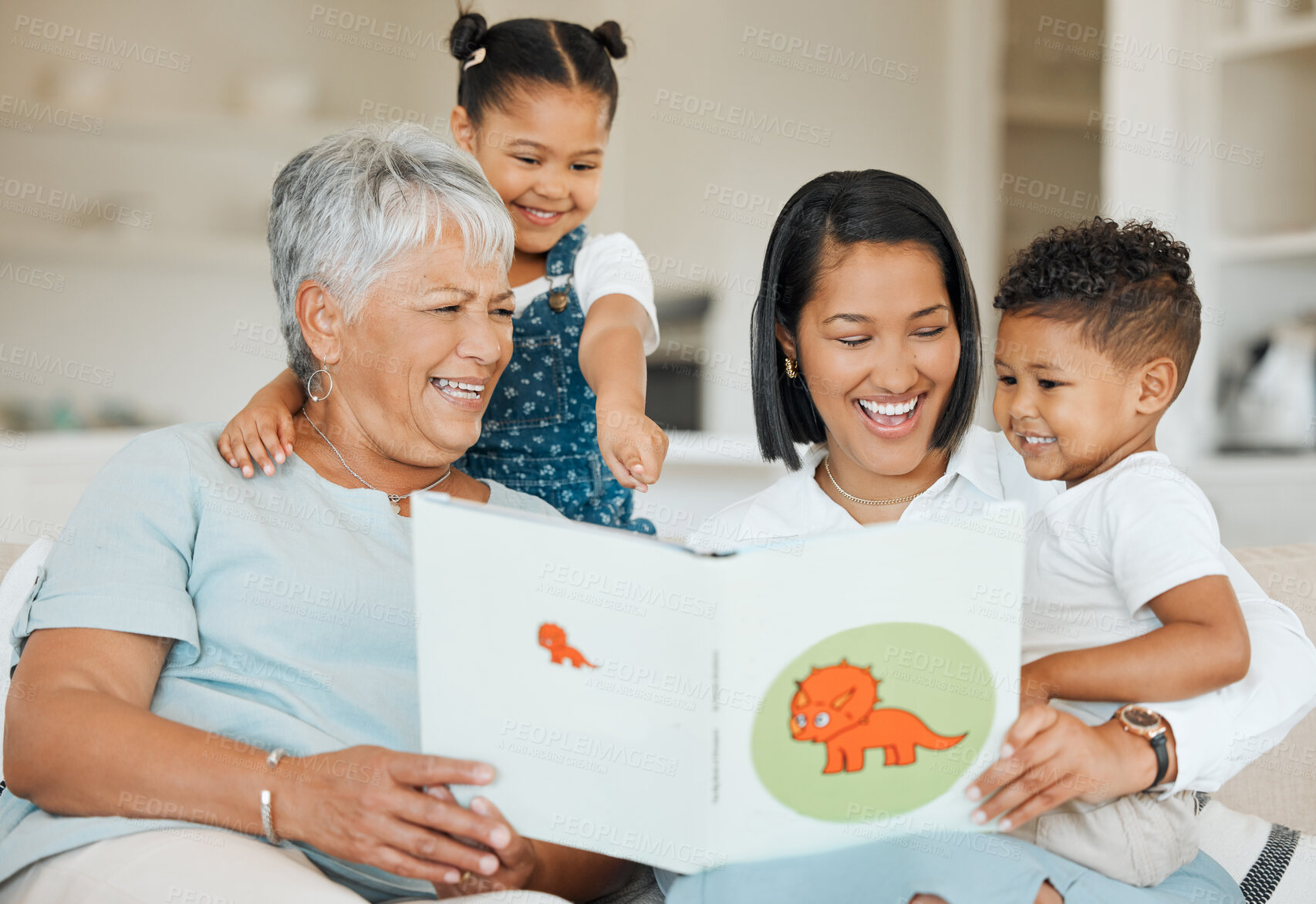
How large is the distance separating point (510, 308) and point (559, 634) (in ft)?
2.11

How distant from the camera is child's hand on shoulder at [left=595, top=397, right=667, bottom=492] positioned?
127 centimetres

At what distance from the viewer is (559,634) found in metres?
1.01

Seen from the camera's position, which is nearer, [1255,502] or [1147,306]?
[1147,306]

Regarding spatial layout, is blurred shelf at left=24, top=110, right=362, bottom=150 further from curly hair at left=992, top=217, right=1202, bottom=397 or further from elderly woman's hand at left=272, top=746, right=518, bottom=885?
elderly woman's hand at left=272, top=746, right=518, bottom=885

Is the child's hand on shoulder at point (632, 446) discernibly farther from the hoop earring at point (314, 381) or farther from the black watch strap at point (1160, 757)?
the black watch strap at point (1160, 757)

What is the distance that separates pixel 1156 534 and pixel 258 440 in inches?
43.3

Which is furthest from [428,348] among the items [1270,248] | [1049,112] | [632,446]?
[1049,112]

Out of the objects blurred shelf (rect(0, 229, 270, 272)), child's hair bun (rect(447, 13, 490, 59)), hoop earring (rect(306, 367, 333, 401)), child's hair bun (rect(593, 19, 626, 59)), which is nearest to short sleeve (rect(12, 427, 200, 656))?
hoop earring (rect(306, 367, 333, 401))

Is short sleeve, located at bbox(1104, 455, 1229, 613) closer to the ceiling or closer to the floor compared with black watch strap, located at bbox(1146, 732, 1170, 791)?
closer to the ceiling

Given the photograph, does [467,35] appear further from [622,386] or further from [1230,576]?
[1230,576]

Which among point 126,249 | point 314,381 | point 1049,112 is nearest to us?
point 314,381

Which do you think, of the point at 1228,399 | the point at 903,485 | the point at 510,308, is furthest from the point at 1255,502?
the point at 510,308

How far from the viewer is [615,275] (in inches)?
75.2

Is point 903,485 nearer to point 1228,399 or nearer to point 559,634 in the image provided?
point 559,634
